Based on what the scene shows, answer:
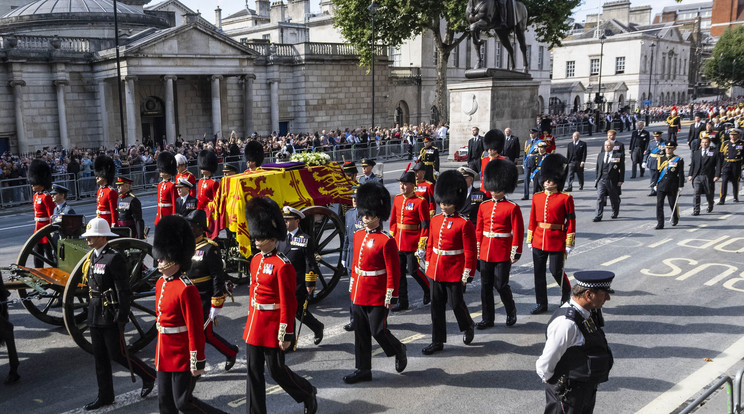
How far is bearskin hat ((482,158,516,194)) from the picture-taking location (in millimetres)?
8023

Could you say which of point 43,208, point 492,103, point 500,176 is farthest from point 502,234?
point 492,103

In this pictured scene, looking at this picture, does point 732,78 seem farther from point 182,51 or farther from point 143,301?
point 143,301

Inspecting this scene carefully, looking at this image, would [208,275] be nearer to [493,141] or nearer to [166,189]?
[166,189]

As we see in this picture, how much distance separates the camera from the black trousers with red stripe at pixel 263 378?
17.6 ft

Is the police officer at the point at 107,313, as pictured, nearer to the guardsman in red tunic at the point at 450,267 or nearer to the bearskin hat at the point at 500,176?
the guardsman in red tunic at the point at 450,267

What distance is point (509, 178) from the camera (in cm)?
803

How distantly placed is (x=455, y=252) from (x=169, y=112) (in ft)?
90.9

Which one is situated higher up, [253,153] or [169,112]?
[169,112]

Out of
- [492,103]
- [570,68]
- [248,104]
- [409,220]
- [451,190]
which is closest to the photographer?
Result: [451,190]

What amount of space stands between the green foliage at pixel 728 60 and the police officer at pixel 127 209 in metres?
81.6

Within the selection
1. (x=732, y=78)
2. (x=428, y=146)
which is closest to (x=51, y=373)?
(x=428, y=146)

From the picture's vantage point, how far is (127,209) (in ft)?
32.1

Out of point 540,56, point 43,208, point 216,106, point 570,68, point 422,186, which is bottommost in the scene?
point 43,208

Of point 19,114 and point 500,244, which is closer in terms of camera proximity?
point 500,244
